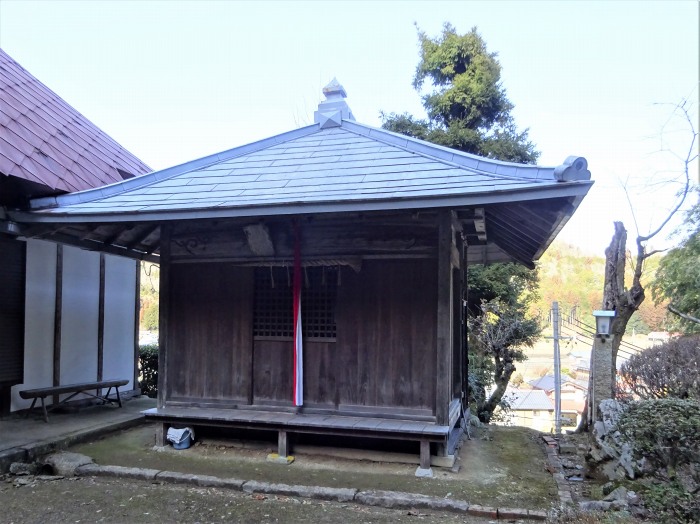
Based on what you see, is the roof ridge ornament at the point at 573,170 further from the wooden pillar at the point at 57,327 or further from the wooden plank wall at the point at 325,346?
the wooden pillar at the point at 57,327

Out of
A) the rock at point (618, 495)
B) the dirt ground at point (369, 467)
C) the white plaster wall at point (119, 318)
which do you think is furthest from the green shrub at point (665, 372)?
the white plaster wall at point (119, 318)

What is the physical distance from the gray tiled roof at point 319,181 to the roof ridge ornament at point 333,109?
103 millimetres

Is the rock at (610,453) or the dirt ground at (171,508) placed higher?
the rock at (610,453)

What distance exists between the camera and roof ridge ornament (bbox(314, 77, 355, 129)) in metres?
8.17

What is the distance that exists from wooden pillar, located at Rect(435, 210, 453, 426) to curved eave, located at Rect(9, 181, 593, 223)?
86 cm

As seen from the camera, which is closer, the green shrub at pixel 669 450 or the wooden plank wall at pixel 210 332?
the green shrub at pixel 669 450

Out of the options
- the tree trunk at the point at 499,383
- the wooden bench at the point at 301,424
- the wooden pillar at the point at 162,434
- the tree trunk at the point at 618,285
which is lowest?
the tree trunk at the point at 499,383

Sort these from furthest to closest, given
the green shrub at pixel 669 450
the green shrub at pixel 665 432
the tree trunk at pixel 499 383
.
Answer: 1. the tree trunk at pixel 499 383
2. the green shrub at pixel 665 432
3. the green shrub at pixel 669 450

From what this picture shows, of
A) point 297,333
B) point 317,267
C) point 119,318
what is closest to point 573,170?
point 317,267

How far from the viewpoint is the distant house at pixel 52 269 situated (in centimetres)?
823

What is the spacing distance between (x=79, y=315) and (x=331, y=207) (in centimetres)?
697

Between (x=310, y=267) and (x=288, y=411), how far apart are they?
75.5 inches

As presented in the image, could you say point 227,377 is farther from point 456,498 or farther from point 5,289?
point 5,289

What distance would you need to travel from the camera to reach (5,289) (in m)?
8.85
